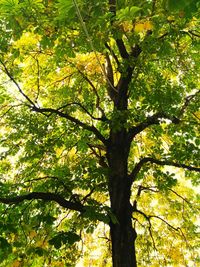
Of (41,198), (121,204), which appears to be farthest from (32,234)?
(121,204)

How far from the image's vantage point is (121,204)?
7.68 metres

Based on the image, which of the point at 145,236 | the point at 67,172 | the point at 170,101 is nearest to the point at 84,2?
the point at 170,101

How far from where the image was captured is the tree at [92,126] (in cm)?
504

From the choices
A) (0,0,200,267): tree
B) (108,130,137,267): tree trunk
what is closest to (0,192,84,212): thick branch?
(0,0,200,267): tree

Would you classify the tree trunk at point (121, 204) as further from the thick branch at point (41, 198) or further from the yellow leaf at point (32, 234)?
the yellow leaf at point (32, 234)

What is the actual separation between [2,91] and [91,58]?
2594mm

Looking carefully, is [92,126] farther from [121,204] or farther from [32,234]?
[32,234]

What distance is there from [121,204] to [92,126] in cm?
195

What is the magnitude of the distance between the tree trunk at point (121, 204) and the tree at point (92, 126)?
0.08 ft

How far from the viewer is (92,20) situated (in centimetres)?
430

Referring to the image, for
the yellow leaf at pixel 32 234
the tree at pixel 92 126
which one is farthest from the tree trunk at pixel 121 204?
the yellow leaf at pixel 32 234

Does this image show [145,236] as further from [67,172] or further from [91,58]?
[91,58]

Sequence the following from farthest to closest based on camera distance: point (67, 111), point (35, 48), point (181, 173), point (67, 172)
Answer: point (181, 173) < point (67, 111) < point (35, 48) < point (67, 172)

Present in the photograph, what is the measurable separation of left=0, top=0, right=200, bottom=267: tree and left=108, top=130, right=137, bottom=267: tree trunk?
0.02 m
